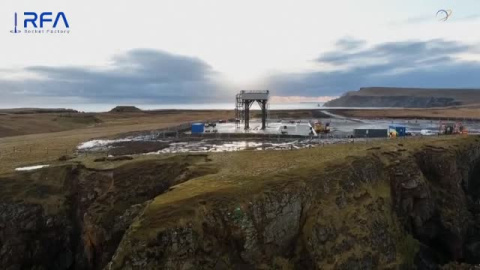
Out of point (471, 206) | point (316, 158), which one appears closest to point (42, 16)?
point (316, 158)

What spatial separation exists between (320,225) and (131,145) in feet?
135

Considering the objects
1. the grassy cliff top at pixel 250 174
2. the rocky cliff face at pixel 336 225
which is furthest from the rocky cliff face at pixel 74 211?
the rocky cliff face at pixel 336 225

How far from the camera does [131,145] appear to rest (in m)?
65.3

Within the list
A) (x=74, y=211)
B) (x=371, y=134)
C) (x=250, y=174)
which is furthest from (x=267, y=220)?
(x=371, y=134)

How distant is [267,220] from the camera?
31.5m

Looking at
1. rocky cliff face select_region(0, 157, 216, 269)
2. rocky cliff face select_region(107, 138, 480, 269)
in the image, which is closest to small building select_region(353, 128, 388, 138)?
rocky cliff face select_region(107, 138, 480, 269)

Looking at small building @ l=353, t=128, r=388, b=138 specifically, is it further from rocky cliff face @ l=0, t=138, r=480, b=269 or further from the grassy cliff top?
rocky cliff face @ l=0, t=138, r=480, b=269

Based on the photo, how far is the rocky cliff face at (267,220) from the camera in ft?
94.2

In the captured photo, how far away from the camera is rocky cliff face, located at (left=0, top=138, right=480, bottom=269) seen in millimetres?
28719

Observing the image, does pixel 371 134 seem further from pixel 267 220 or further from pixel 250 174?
pixel 267 220

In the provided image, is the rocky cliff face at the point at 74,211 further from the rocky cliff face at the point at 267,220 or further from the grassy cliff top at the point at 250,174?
the grassy cliff top at the point at 250,174

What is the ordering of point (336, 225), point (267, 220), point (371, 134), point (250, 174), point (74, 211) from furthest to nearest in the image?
point (371, 134), point (74, 211), point (250, 174), point (336, 225), point (267, 220)

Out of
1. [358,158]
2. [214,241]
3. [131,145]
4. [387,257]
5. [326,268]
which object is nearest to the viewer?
[214,241]

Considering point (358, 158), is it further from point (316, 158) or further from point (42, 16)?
point (42, 16)
